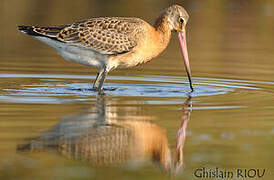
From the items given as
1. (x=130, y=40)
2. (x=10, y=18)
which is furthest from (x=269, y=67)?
(x=10, y=18)

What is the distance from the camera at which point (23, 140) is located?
24.0ft

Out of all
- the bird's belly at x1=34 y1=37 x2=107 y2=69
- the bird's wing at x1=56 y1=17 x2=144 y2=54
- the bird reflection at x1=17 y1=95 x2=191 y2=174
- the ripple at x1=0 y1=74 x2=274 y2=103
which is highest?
the bird's wing at x1=56 y1=17 x2=144 y2=54

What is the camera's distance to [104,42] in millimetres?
11703

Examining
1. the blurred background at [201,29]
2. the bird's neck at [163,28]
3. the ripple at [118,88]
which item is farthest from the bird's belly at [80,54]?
the blurred background at [201,29]

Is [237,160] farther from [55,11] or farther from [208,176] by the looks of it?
[55,11]

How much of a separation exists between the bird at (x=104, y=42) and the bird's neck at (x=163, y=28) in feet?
0.27

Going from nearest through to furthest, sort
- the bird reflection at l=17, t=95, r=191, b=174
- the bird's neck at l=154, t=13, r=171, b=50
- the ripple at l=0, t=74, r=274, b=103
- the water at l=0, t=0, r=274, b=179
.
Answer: the water at l=0, t=0, r=274, b=179 → the bird reflection at l=17, t=95, r=191, b=174 → the ripple at l=0, t=74, r=274, b=103 → the bird's neck at l=154, t=13, r=171, b=50

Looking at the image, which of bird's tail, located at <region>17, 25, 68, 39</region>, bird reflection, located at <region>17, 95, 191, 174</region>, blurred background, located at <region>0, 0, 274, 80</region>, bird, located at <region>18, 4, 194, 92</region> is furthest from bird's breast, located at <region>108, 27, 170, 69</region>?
bird reflection, located at <region>17, 95, 191, 174</region>

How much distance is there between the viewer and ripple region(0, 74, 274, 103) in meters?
10.4

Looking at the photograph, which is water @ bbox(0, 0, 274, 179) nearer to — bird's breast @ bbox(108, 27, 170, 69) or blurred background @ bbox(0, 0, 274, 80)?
blurred background @ bbox(0, 0, 274, 80)

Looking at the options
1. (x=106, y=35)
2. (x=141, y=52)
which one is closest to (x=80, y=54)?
(x=106, y=35)

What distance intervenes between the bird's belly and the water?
1.49 feet

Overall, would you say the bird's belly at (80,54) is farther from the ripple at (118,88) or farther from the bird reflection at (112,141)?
the bird reflection at (112,141)

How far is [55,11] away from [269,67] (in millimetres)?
9792
